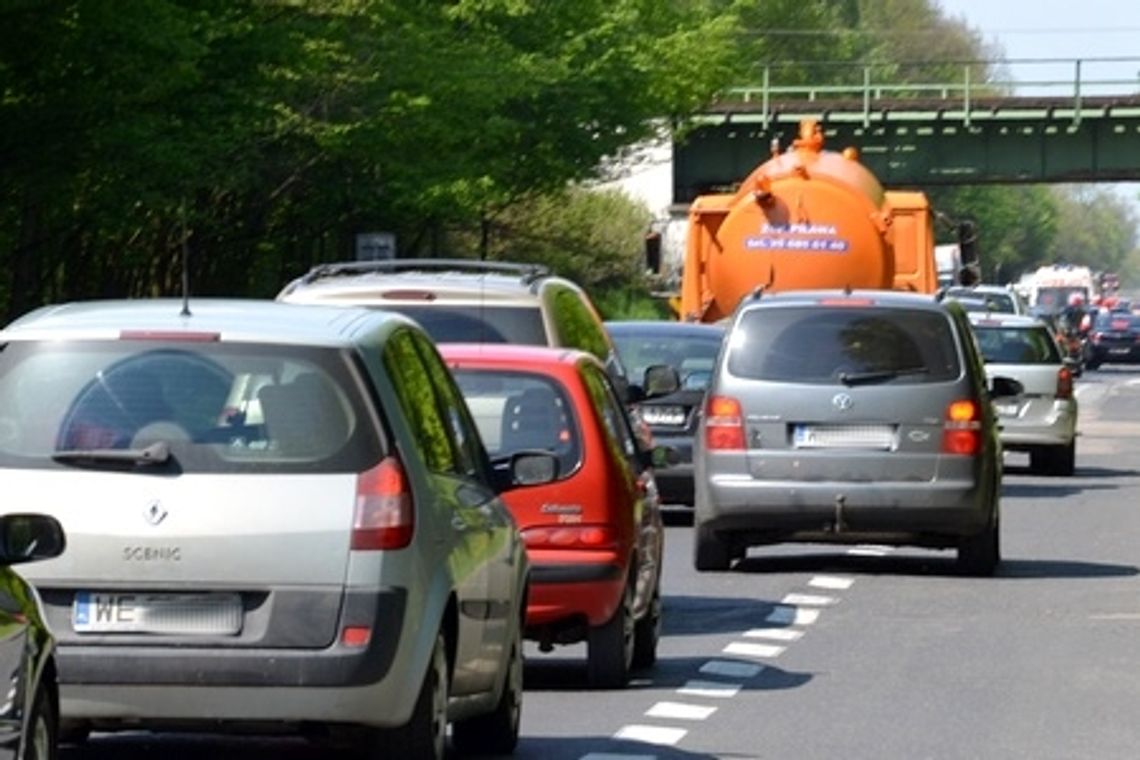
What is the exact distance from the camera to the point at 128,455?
35.3 ft

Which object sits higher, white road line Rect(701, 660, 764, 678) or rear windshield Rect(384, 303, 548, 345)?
rear windshield Rect(384, 303, 548, 345)

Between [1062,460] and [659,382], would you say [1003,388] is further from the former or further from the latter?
[1062,460]

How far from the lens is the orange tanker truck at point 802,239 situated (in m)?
37.4

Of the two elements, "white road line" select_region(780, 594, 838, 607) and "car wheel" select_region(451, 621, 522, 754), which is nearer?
"car wheel" select_region(451, 621, 522, 754)

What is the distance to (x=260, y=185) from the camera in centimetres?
5462

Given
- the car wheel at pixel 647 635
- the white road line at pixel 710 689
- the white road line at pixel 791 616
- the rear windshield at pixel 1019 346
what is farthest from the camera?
the rear windshield at pixel 1019 346

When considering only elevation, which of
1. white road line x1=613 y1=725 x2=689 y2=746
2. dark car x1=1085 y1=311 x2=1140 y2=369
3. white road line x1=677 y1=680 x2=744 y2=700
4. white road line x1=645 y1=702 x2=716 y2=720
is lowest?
dark car x1=1085 y1=311 x2=1140 y2=369

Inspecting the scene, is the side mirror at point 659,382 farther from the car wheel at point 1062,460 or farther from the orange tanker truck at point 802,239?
the car wheel at point 1062,460

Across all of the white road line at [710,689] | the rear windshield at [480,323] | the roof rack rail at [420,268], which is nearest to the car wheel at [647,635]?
the white road line at [710,689]

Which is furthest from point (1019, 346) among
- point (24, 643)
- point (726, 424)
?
point (24, 643)

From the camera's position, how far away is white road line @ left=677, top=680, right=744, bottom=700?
15062 mm

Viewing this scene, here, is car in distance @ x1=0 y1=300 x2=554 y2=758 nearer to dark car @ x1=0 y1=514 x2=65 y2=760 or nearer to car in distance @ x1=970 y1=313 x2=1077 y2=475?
dark car @ x1=0 y1=514 x2=65 y2=760

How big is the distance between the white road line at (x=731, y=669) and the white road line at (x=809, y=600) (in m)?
3.61

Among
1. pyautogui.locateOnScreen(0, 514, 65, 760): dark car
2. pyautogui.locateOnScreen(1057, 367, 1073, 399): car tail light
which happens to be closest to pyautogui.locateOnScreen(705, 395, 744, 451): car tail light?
pyautogui.locateOnScreen(0, 514, 65, 760): dark car
